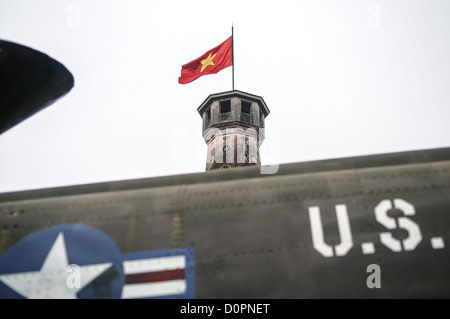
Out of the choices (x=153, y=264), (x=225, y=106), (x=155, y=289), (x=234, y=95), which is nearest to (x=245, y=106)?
(x=234, y=95)

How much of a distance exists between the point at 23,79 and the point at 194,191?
3.21m

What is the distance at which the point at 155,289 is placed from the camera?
3.75 metres

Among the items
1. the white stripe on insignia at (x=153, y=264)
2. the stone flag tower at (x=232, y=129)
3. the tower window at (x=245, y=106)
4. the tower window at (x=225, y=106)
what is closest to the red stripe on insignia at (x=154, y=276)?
the white stripe on insignia at (x=153, y=264)

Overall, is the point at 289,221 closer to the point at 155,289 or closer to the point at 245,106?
the point at 155,289

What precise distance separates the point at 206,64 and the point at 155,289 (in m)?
19.4

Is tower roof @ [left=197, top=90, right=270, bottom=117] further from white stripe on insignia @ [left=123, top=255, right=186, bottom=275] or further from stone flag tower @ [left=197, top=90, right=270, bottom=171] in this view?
white stripe on insignia @ [left=123, top=255, right=186, bottom=275]

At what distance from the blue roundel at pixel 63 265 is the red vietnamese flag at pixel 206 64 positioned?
1821 cm

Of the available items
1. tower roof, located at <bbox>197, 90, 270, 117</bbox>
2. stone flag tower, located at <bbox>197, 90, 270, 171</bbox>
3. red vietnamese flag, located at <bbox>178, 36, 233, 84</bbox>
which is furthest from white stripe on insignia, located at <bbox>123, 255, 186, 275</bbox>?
tower roof, located at <bbox>197, 90, 270, 117</bbox>

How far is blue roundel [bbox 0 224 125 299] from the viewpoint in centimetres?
386

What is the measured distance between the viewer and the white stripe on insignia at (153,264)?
3.86 meters

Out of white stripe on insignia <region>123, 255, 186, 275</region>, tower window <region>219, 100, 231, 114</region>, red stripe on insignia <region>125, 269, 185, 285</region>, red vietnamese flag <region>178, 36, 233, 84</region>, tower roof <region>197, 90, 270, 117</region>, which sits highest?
tower roof <region>197, 90, 270, 117</region>

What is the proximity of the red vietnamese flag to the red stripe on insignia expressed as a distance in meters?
18.7

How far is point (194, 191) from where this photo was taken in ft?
14.5

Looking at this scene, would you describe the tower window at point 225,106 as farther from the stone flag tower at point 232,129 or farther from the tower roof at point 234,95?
the tower roof at point 234,95
